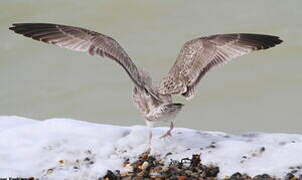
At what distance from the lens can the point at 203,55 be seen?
6.08m

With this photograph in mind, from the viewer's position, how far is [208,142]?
560 centimetres

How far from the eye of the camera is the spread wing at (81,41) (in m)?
5.66

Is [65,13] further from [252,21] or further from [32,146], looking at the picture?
[32,146]

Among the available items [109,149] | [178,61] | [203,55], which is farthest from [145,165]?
A: [203,55]

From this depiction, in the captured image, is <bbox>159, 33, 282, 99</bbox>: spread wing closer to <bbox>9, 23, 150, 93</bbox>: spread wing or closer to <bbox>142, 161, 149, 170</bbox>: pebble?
<bbox>9, 23, 150, 93</bbox>: spread wing

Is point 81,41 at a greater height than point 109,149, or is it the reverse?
point 81,41

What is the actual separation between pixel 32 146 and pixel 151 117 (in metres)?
0.98

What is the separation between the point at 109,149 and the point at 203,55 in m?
1.25

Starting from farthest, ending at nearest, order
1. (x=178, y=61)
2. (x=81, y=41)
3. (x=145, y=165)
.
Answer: (x=178, y=61), (x=81, y=41), (x=145, y=165)

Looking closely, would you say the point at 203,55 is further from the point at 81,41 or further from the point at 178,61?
the point at 81,41

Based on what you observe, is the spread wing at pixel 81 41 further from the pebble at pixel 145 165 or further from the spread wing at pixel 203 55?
the pebble at pixel 145 165

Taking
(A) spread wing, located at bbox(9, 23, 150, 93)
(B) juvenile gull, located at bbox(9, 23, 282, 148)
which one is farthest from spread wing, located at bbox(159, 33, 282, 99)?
(A) spread wing, located at bbox(9, 23, 150, 93)

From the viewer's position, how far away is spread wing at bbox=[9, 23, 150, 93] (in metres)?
5.66

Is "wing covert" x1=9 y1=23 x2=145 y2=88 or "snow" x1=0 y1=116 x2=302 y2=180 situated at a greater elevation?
"wing covert" x1=9 y1=23 x2=145 y2=88
